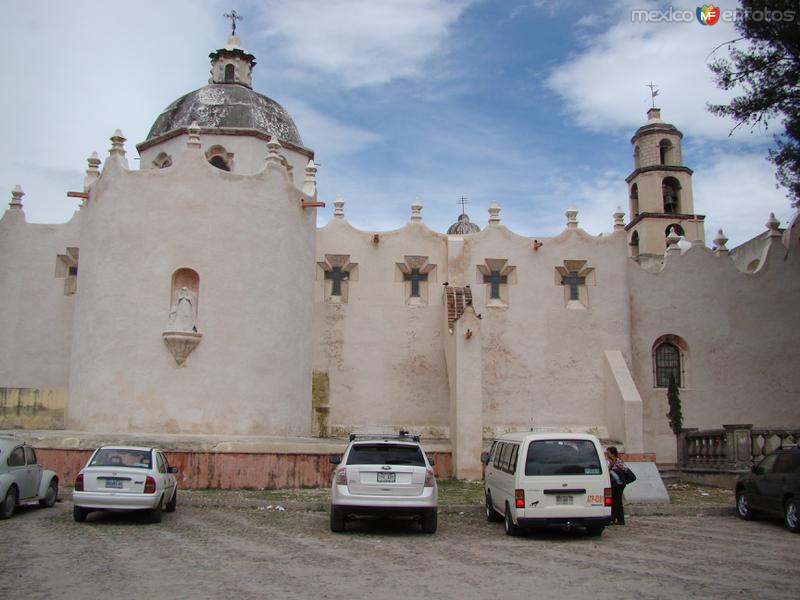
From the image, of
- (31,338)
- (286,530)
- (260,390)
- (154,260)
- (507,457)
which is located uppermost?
(154,260)

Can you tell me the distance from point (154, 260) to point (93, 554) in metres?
12.0

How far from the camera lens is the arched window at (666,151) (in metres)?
37.4

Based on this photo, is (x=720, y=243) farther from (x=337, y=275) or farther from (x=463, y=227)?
(x=463, y=227)

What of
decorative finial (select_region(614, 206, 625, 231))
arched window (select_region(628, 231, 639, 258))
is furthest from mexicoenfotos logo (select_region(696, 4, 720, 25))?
arched window (select_region(628, 231, 639, 258))

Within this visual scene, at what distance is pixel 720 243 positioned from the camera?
1105 inches

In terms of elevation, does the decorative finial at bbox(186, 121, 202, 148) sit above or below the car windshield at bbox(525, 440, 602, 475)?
above

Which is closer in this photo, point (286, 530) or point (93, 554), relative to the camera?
point (93, 554)

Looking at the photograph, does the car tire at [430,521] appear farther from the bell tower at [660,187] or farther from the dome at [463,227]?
the dome at [463,227]

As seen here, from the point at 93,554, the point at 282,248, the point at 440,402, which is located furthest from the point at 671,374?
the point at 93,554

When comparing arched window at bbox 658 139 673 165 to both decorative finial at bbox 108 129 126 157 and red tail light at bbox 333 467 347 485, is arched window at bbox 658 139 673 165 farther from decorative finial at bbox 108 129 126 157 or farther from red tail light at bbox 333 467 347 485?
red tail light at bbox 333 467 347 485

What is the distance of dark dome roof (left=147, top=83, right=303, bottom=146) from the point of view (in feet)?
83.6

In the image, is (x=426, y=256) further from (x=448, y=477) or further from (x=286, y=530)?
(x=286, y=530)

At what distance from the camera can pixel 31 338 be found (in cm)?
2534

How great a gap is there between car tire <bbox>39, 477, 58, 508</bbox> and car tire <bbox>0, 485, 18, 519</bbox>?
53.7 inches
